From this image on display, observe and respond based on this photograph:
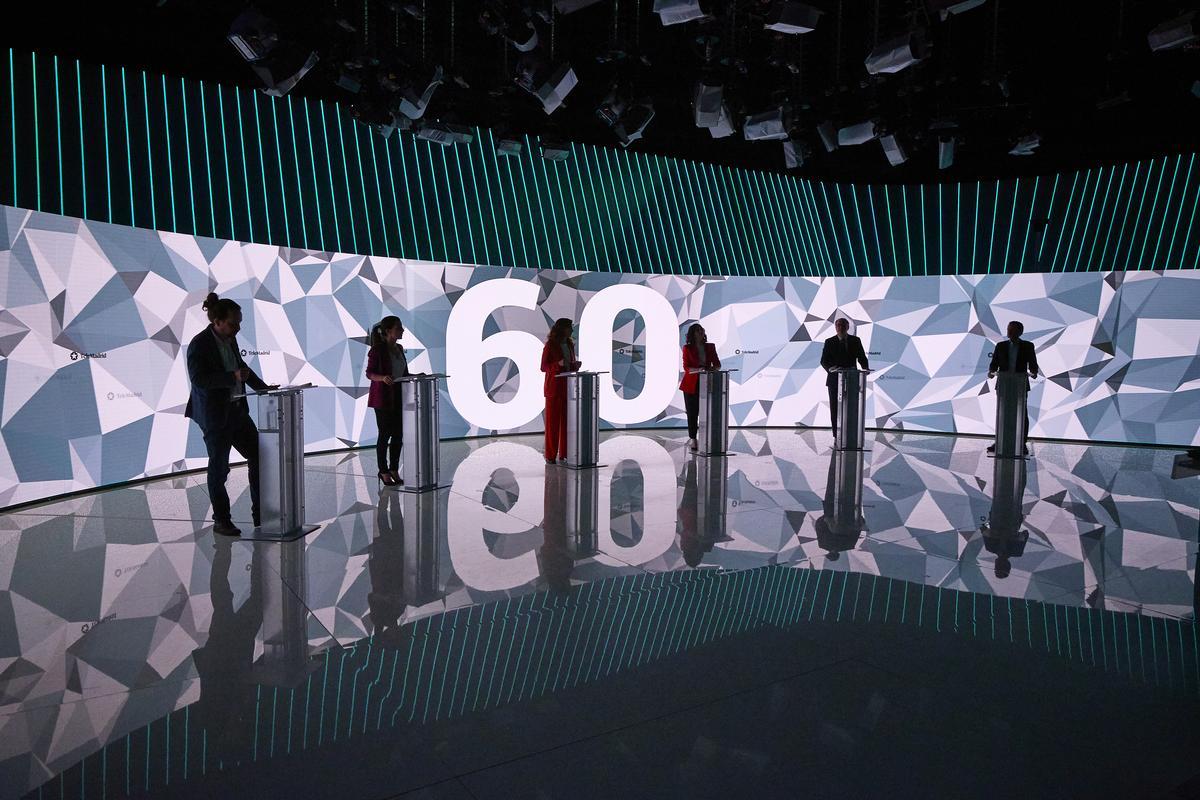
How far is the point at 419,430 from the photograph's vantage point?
5.73 meters

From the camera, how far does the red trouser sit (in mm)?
7176

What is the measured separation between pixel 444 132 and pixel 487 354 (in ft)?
8.52

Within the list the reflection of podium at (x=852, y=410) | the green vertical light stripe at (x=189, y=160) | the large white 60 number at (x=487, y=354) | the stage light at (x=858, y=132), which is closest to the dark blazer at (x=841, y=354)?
the reflection of podium at (x=852, y=410)

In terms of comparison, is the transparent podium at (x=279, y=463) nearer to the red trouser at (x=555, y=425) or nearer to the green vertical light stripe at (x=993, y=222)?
the red trouser at (x=555, y=425)

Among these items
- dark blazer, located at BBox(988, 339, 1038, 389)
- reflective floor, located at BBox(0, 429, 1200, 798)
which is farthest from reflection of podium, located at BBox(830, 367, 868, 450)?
reflective floor, located at BBox(0, 429, 1200, 798)

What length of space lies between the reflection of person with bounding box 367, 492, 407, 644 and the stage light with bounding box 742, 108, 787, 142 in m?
5.63

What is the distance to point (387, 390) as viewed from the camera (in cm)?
602

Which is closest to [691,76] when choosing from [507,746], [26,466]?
[26,466]

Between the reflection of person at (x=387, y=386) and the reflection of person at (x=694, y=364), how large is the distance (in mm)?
3245

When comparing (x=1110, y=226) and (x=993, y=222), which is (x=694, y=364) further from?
(x=1110, y=226)

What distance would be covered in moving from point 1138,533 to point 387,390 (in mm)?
5309

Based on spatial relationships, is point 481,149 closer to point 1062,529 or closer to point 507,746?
point 1062,529

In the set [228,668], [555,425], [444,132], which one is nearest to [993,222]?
[555,425]

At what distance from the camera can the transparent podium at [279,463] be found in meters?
4.28
